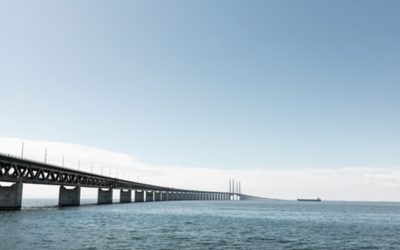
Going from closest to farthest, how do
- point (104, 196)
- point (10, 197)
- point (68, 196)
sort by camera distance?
1. point (10, 197)
2. point (68, 196)
3. point (104, 196)

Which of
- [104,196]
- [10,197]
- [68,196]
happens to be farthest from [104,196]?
[10,197]

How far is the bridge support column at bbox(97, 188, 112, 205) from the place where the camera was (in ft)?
627

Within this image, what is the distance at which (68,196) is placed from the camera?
14038 centimetres

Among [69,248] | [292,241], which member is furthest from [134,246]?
[292,241]

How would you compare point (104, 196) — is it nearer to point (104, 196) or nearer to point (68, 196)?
point (104, 196)

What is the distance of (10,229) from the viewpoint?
54.2 metres

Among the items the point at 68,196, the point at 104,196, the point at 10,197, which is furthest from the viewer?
the point at 104,196

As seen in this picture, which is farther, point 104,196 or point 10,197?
point 104,196

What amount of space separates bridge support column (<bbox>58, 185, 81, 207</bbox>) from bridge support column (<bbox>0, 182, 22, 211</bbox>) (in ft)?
119

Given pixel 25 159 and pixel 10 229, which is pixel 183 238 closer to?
pixel 10 229

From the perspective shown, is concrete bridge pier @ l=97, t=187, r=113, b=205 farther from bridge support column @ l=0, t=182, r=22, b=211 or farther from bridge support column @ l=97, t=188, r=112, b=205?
bridge support column @ l=0, t=182, r=22, b=211

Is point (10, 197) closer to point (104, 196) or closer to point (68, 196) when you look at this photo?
point (68, 196)

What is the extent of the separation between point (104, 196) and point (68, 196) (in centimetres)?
5528

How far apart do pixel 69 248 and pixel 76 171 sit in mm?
106402
